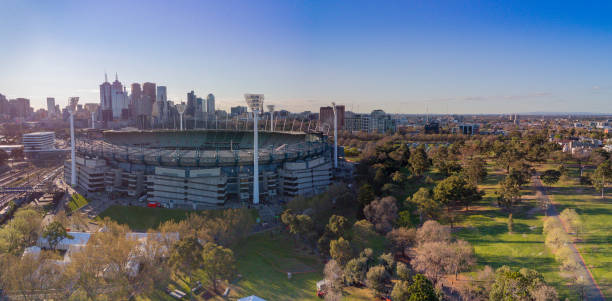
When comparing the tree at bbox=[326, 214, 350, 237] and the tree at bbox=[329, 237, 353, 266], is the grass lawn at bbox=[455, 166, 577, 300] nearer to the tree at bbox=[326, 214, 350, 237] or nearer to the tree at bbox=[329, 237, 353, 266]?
the tree at bbox=[329, 237, 353, 266]

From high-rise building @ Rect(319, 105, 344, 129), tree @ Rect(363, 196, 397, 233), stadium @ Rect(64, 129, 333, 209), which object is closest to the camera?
tree @ Rect(363, 196, 397, 233)

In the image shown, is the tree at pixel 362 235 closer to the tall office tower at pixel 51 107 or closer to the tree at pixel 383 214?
the tree at pixel 383 214

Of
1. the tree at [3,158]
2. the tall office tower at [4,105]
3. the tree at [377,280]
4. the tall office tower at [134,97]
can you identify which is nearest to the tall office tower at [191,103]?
the tall office tower at [134,97]

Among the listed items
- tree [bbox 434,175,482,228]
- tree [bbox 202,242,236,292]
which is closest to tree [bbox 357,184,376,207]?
tree [bbox 434,175,482,228]

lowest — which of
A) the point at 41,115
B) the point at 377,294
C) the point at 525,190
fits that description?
the point at 377,294

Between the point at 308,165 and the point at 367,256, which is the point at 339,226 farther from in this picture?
the point at 308,165

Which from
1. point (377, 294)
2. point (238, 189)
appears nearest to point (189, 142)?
point (238, 189)
